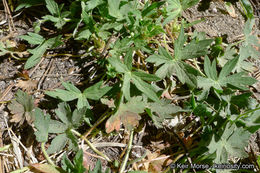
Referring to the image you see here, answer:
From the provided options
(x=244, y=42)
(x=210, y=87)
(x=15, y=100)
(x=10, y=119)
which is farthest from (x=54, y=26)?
(x=244, y=42)

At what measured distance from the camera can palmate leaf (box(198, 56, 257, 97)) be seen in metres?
1.83

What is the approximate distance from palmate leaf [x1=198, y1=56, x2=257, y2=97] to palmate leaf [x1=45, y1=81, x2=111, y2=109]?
2.17 ft

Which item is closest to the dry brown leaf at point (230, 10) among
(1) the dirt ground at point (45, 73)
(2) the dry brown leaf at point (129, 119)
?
(1) the dirt ground at point (45, 73)

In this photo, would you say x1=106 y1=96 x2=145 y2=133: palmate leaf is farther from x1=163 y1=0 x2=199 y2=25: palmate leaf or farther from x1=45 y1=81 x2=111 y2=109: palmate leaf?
x1=163 y1=0 x2=199 y2=25: palmate leaf

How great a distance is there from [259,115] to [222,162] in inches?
17.0

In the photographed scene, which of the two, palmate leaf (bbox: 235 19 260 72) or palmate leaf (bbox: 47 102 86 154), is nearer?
palmate leaf (bbox: 47 102 86 154)

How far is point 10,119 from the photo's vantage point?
1794 millimetres

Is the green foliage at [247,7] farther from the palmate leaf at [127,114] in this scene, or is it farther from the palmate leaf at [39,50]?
the palmate leaf at [39,50]

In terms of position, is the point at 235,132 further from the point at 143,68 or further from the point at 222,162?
the point at 143,68

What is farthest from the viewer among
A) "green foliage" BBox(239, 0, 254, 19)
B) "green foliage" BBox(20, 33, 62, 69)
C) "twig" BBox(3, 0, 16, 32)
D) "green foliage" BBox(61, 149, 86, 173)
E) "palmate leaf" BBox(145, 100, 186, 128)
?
"green foliage" BBox(239, 0, 254, 19)

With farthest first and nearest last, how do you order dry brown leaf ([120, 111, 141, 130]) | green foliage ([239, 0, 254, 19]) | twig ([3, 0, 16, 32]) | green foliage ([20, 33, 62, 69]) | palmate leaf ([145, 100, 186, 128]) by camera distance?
1. green foliage ([239, 0, 254, 19])
2. twig ([3, 0, 16, 32])
3. green foliage ([20, 33, 62, 69])
4. palmate leaf ([145, 100, 186, 128])
5. dry brown leaf ([120, 111, 141, 130])

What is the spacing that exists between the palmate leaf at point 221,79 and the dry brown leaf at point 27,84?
3.80 ft

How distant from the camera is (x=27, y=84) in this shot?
1886 mm

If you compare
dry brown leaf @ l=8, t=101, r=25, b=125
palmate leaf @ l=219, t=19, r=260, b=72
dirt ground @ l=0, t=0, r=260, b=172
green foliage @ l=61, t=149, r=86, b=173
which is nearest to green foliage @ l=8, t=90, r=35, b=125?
dry brown leaf @ l=8, t=101, r=25, b=125
